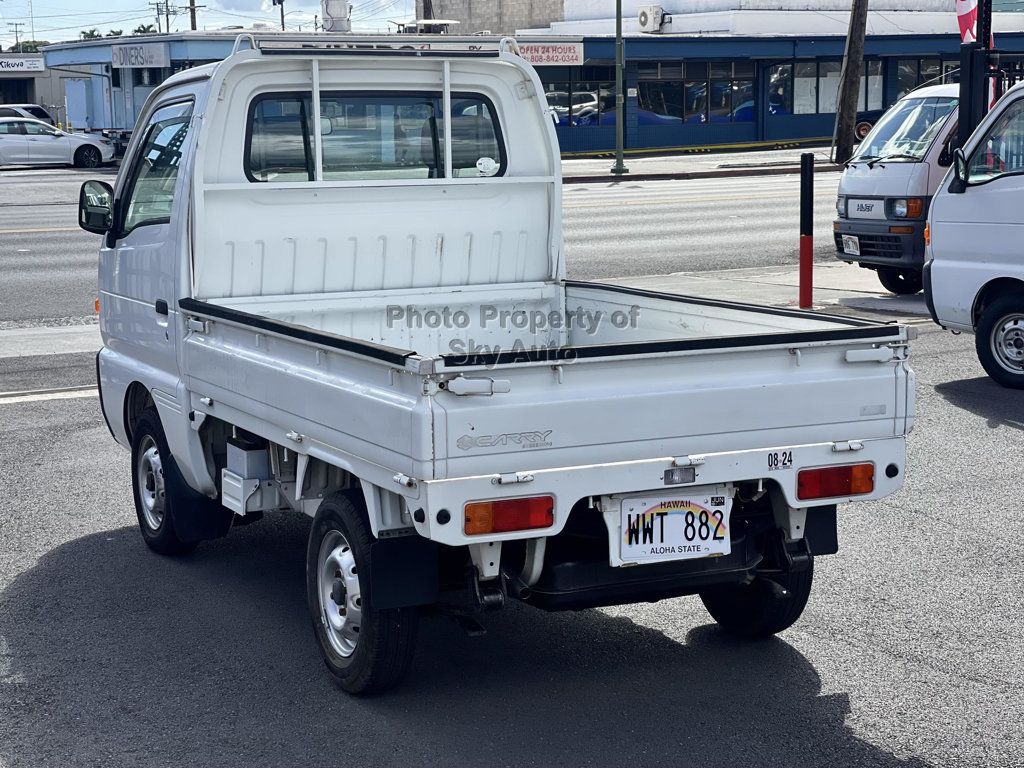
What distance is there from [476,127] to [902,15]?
181 feet

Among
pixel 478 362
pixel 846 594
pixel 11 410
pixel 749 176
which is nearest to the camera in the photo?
pixel 478 362

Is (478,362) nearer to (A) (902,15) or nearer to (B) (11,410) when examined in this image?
(B) (11,410)

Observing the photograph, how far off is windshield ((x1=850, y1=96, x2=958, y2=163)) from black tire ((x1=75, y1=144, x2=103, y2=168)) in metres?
29.2

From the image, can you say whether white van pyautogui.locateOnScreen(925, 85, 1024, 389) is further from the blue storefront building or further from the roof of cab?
the blue storefront building

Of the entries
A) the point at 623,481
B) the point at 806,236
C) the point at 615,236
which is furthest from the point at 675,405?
the point at 615,236

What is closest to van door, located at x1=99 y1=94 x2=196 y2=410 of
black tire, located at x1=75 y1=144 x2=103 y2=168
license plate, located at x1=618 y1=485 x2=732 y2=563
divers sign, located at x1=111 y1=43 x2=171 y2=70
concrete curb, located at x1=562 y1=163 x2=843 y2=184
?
license plate, located at x1=618 y1=485 x2=732 y2=563

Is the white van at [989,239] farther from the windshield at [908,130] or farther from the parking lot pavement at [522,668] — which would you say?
the windshield at [908,130]

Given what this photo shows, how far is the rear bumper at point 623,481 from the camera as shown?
4.28m

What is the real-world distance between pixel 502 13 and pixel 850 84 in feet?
145

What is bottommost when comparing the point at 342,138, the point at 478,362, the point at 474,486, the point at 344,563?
the point at 344,563

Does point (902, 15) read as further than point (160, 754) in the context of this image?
Yes

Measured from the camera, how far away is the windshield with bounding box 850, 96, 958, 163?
48.0 feet

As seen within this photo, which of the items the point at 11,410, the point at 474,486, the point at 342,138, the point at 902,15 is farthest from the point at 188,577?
the point at 902,15

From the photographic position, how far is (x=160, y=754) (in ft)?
14.8
